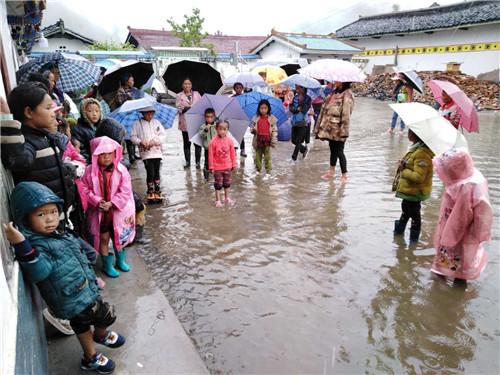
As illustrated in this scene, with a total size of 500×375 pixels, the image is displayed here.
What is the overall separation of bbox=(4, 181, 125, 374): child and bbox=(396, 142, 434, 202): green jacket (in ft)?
10.5

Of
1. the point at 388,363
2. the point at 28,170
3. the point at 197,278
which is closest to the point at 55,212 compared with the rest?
the point at 28,170

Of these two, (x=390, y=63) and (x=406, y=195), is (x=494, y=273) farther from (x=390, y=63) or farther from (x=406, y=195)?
(x=390, y=63)

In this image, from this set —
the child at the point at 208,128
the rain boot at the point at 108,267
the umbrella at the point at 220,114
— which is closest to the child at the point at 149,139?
the umbrella at the point at 220,114

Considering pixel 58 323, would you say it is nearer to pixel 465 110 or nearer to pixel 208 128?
pixel 208 128

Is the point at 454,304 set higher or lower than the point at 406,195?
lower

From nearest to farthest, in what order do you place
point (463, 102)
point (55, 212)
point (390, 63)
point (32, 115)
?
point (55, 212) → point (32, 115) → point (463, 102) → point (390, 63)

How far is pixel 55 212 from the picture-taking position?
2.26 metres

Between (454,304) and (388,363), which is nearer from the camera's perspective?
(388,363)

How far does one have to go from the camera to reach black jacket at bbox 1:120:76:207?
231 cm

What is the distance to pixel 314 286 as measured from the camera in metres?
3.70

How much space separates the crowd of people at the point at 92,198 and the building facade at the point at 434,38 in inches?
725

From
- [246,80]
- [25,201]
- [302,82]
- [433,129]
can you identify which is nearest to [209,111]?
[302,82]

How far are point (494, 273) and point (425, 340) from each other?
1539mm

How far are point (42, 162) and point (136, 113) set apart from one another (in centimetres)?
308
